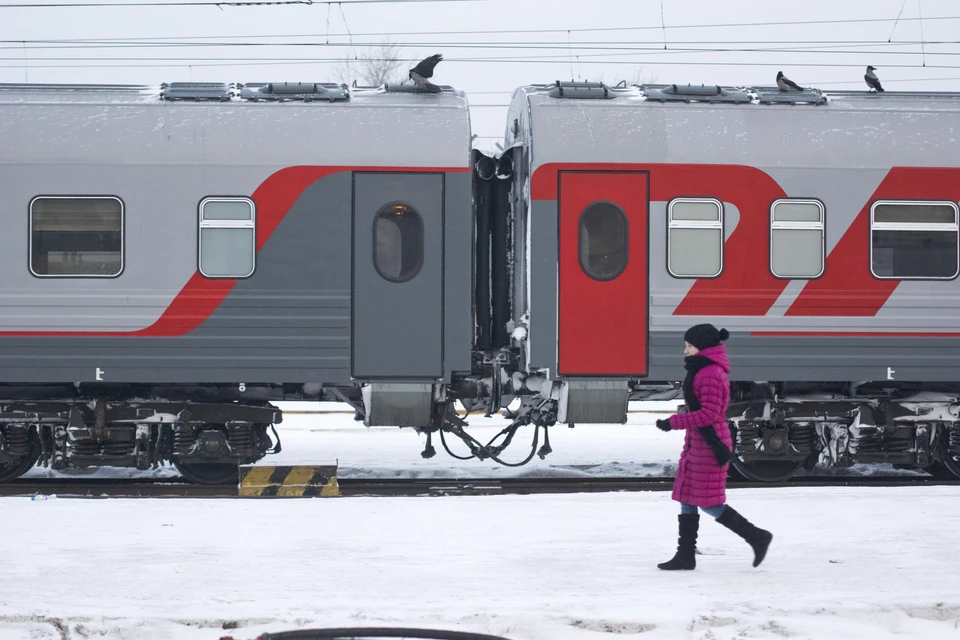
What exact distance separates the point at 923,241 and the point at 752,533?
215 inches

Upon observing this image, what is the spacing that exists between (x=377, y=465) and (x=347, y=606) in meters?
7.34

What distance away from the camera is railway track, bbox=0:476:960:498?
1080cm

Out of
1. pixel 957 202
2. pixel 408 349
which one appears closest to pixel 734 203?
pixel 957 202

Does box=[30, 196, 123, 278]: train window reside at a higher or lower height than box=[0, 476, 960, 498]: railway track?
higher

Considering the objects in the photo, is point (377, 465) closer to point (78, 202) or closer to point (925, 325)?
point (78, 202)

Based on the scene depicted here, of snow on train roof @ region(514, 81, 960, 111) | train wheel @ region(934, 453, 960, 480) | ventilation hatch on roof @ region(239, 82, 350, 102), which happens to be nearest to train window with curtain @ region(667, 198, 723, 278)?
snow on train roof @ region(514, 81, 960, 111)

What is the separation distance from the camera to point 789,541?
7.80 m

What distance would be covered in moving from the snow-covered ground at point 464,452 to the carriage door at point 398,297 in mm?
2267

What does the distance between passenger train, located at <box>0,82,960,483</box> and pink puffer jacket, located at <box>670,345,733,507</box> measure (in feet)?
12.0

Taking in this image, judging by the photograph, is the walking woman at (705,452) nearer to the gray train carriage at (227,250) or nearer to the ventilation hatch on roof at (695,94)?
the gray train carriage at (227,250)

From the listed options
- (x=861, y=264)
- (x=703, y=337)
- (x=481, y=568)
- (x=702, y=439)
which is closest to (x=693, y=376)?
(x=703, y=337)

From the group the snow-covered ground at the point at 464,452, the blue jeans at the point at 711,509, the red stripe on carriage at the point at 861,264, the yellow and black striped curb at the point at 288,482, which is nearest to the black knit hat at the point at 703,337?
the blue jeans at the point at 711,509

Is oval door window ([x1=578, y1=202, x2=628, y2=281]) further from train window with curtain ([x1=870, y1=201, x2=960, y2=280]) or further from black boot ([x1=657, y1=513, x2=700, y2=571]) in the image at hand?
black boot ([x1=657, y1=513, x2=700, y2=571])

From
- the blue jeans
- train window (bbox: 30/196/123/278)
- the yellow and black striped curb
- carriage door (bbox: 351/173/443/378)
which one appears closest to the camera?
the blue jeans
